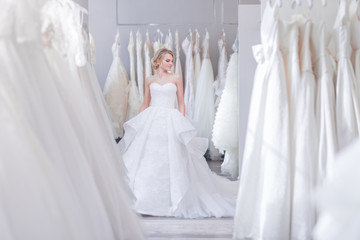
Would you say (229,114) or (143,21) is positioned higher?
(143,21)

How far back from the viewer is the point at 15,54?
5.82 feet

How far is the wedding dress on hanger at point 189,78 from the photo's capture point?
630cm

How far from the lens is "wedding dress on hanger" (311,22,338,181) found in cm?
248

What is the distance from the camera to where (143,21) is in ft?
22.0

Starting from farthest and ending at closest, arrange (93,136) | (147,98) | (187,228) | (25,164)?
(147,98) < (187,228) < (93,136) < (25,164)

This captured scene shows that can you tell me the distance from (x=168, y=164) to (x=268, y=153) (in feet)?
4.88

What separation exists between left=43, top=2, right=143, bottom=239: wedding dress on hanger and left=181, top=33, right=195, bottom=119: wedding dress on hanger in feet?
12.1

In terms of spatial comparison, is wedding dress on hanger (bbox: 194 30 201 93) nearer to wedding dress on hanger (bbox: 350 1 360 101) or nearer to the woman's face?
the woman's face

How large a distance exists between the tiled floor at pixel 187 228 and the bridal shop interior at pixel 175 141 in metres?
0.01

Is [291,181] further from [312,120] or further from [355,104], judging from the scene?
[355,104]

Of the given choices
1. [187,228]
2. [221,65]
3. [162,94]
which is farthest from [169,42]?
[187,228]

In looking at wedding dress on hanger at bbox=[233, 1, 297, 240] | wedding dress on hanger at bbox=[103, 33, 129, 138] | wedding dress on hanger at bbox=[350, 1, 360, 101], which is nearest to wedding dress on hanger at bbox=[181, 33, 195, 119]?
→ wedding dress on hanger at bbox=[103, 33, 129, 138]

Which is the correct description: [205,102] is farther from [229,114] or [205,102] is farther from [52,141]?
[52,141]

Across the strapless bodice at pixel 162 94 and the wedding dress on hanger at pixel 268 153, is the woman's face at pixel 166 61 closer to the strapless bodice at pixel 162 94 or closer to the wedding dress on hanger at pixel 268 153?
the strapless bodice at pixel 162 94
